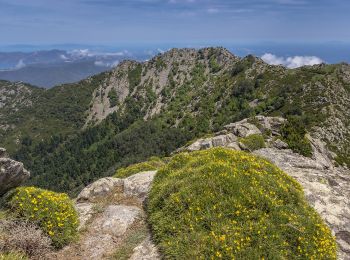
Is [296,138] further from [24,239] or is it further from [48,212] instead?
[24,239]

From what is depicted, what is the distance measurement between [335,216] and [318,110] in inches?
5745

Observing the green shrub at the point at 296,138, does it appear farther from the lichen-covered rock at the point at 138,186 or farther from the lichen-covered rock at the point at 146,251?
the lichen-covered rock at the point at 146,251

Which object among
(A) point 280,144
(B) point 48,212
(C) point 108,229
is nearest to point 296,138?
(A) point 280,144

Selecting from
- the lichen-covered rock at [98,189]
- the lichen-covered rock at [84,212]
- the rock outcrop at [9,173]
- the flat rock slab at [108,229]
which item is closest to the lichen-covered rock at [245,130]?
the lichen-covered rock at [98,189]

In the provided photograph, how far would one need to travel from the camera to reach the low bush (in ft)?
39.7

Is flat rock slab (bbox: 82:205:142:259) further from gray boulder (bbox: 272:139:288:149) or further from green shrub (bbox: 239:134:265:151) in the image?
gray boulder (bbox: 272:139:288:149)

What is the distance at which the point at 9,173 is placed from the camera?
1390 cm

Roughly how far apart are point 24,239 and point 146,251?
4.30m

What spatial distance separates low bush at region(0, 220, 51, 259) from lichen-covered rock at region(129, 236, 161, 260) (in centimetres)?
322

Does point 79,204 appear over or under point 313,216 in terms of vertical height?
under

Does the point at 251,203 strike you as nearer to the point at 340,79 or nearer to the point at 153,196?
the point at 153,196

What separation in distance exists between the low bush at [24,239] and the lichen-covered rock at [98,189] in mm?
6642

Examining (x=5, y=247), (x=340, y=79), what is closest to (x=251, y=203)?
(x=5, y=247)

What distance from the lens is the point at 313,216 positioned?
44.0 ft
